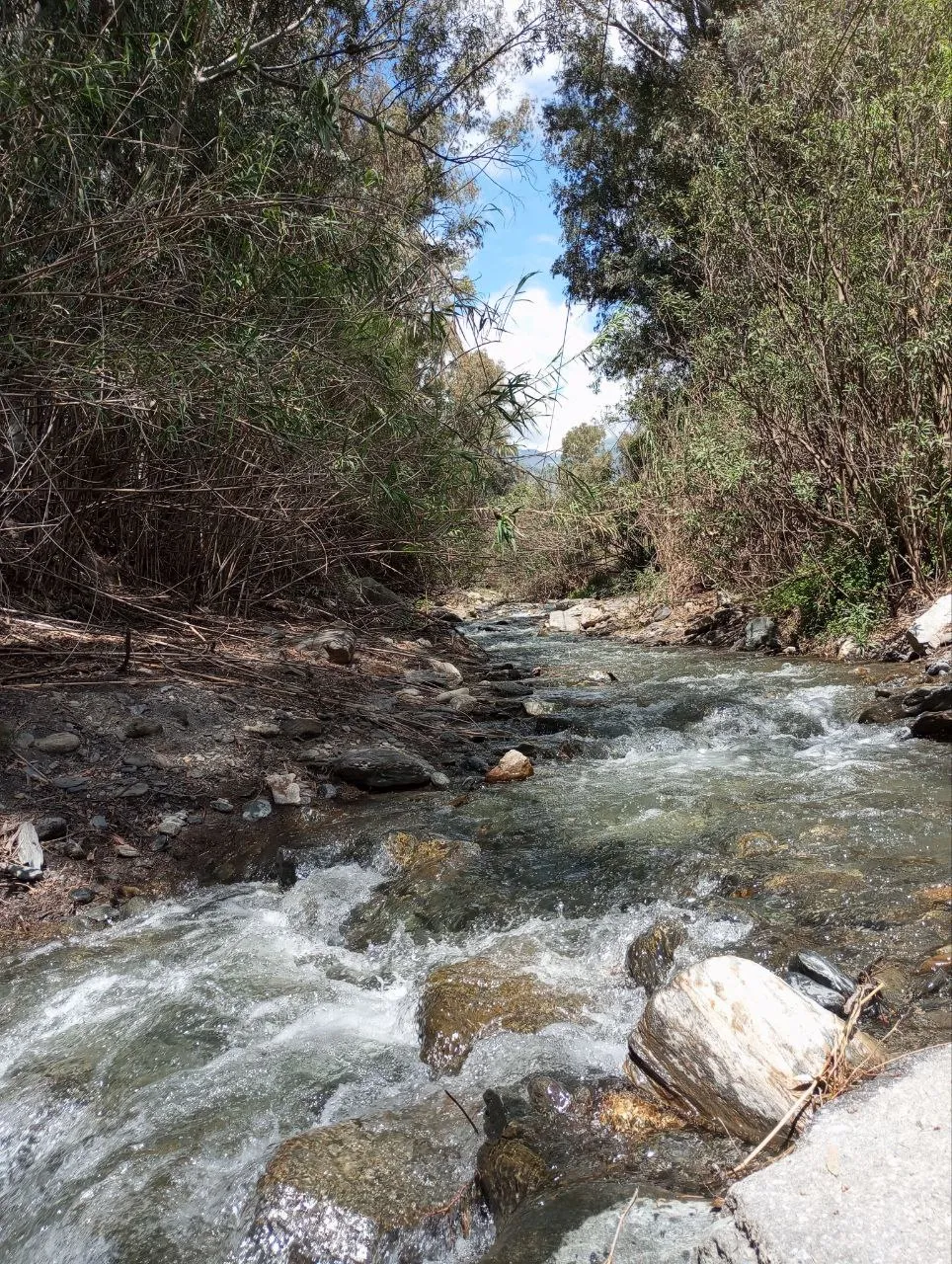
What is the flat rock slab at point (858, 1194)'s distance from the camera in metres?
1.06

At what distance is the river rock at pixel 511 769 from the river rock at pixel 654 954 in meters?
1.78

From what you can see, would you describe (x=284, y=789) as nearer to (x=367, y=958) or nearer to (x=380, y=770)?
(x=380, y=770)

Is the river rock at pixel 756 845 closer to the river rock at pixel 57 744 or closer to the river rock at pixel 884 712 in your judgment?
the river rock at pixel 884 712

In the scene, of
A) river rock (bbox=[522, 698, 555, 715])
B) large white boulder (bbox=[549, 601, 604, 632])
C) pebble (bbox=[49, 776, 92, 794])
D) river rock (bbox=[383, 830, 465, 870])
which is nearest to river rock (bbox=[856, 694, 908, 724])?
river rock (bbox=[522, 698, 555, 715])

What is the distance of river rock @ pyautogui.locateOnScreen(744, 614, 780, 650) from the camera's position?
740 centimetres

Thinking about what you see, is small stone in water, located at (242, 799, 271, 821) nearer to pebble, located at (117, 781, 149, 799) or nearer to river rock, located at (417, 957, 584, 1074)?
pebble, located at (117, 781, 149, 799)

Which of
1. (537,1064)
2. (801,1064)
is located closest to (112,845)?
(537,1064)

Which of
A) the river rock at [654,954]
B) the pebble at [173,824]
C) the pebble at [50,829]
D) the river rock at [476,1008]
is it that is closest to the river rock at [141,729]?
the pebble at [173,824]

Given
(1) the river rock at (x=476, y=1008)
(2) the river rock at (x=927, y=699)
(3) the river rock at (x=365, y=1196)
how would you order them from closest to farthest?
(3) the river rock at (x=365, y=1196) → (1) the river rock at (x=476, y=1008) → (2) the river rock at (x=927, y=699)

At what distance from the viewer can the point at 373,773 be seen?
384 centimetres

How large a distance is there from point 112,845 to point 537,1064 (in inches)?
78.0

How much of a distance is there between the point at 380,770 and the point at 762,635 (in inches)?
188

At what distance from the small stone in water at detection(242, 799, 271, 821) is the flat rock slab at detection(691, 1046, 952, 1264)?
258 cm

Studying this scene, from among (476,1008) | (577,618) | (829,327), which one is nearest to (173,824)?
(476,1008)
